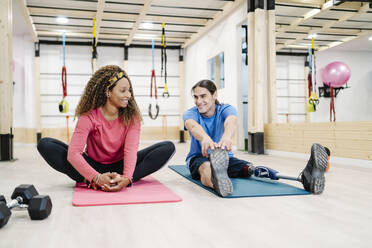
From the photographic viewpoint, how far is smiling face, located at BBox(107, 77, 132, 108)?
7.25 feet

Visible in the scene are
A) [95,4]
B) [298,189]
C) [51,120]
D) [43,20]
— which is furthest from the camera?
[51,120]

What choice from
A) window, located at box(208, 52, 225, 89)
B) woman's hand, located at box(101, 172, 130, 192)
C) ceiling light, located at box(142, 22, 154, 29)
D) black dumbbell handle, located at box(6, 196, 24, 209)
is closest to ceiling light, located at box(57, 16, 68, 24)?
ceiling light, located at box(142, 22, 154, 29)

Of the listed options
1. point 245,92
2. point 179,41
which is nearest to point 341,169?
point 245,92

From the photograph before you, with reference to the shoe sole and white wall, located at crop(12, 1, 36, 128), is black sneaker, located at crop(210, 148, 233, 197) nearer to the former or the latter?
the shoe sole

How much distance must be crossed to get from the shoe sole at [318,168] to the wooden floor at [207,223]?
6 cm

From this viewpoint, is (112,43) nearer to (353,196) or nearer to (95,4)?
(95,4)

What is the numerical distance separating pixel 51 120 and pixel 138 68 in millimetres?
2735

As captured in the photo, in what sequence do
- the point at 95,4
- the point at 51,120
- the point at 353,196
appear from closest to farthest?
1. the point at 353,196
2. the point at 95,4
3. the point at 51,120

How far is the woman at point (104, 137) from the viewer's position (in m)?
2.15

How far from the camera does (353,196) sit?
6.84ft

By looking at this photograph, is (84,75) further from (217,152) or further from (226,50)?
(217,152)

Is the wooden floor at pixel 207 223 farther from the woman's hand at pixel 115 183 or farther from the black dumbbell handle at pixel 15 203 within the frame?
the woman's hand at pixel 115 183

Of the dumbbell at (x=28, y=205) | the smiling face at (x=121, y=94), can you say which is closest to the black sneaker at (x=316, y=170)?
the smiling face at (x=121, y=94)

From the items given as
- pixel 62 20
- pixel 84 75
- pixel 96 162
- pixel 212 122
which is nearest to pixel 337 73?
pixel 212 122
